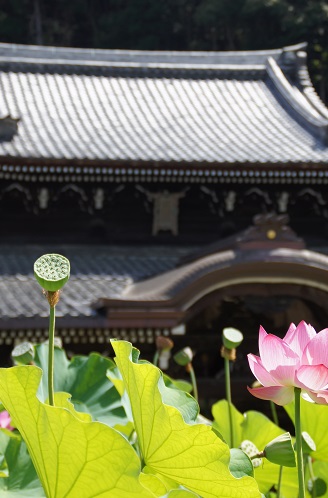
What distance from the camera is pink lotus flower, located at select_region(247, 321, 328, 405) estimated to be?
36.3 inches

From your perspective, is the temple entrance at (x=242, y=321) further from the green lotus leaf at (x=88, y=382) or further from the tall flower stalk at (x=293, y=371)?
the tall flower stalk at (x=293, y=371)

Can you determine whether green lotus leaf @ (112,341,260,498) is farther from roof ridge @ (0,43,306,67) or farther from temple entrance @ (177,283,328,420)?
roof ridge @ (0,43,306,67)

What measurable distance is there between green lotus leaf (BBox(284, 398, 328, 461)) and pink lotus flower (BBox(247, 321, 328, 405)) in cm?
44

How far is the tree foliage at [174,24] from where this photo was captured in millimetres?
27312

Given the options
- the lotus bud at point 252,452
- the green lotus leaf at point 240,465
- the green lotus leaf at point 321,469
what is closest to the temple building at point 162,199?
the green lotus leaf at point 321,469

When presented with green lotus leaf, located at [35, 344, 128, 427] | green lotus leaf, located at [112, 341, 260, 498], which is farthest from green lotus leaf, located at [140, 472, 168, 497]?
green lotus leaf, located at [35, 344, 128, 427]

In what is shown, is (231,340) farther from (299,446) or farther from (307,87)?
(307,87)

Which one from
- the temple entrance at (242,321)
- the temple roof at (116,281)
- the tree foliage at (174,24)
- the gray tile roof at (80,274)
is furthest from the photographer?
the tree foliage at (174,24)

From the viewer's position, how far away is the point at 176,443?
95 centimetres

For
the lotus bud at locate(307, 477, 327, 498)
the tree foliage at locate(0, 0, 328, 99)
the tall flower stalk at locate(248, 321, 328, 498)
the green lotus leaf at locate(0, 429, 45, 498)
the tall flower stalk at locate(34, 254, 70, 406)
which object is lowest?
the lotus bud at locate(307, 477, 327, 498)

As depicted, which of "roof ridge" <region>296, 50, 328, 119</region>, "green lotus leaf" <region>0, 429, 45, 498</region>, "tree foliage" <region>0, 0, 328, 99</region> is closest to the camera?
"green lotus leaf" <region>0, 429, 45, 498</region>

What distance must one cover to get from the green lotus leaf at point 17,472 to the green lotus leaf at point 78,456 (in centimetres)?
26

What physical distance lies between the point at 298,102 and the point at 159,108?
165 centimetres

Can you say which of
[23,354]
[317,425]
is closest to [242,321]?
[317,425]
